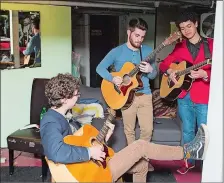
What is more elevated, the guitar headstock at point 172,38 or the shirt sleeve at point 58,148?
the guitar headstock at point 172,38

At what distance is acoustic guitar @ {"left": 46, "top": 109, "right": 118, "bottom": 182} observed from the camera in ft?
5.86

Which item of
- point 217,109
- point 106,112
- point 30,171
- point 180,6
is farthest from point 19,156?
point 180,6

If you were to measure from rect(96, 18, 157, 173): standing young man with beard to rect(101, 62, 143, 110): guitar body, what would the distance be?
0.12ft

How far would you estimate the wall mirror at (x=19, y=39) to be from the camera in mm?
3195

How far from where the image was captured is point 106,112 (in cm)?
361

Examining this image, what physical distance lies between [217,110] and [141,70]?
109 cm

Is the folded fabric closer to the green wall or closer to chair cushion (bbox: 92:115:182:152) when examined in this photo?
chair cushion (bbox: 92:115:182:152)

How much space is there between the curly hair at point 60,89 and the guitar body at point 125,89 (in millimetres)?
833

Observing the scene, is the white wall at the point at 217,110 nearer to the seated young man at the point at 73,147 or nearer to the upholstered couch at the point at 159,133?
the seated young man at the point at 73,147

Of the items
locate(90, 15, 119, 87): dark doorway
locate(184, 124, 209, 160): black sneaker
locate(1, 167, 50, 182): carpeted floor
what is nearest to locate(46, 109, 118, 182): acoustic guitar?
locate(184, 124, 209, 160): black sneaker

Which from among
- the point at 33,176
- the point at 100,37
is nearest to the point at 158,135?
the point at 33,176

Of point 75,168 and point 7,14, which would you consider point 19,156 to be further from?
point 75,168

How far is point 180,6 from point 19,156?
344cm

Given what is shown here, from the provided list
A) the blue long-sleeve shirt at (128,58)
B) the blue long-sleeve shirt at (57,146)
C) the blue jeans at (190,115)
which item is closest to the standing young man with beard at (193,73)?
the blue jeans at (190,115)
